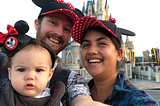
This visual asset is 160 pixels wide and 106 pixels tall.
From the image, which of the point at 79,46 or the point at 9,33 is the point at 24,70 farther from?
the point at 79,46

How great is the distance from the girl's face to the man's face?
0.59 meters

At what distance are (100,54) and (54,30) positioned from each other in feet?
3.13

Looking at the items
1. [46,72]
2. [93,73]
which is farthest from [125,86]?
[46,72]

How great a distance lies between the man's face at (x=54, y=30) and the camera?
2.40 m

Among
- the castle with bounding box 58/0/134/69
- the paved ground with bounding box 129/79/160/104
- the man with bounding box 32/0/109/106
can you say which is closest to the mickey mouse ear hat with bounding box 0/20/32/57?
the man with bounding box 32/0/109/106

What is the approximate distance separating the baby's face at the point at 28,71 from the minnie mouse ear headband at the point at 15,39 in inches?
2.4

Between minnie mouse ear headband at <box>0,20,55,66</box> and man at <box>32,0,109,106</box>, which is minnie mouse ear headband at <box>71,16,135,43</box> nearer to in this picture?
man at <box>32,0,109,106</box>

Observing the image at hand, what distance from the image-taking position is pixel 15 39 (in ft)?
4.94

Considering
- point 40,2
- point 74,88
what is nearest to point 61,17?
point 40,2

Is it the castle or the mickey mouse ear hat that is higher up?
the castle

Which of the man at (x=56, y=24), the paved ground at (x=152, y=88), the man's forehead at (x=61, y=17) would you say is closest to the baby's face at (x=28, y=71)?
the man at (x=56, y=24)

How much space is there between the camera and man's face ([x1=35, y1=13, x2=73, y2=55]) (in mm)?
2396

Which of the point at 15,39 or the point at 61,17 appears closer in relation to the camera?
the point at 15,39

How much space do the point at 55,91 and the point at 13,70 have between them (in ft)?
1.75
